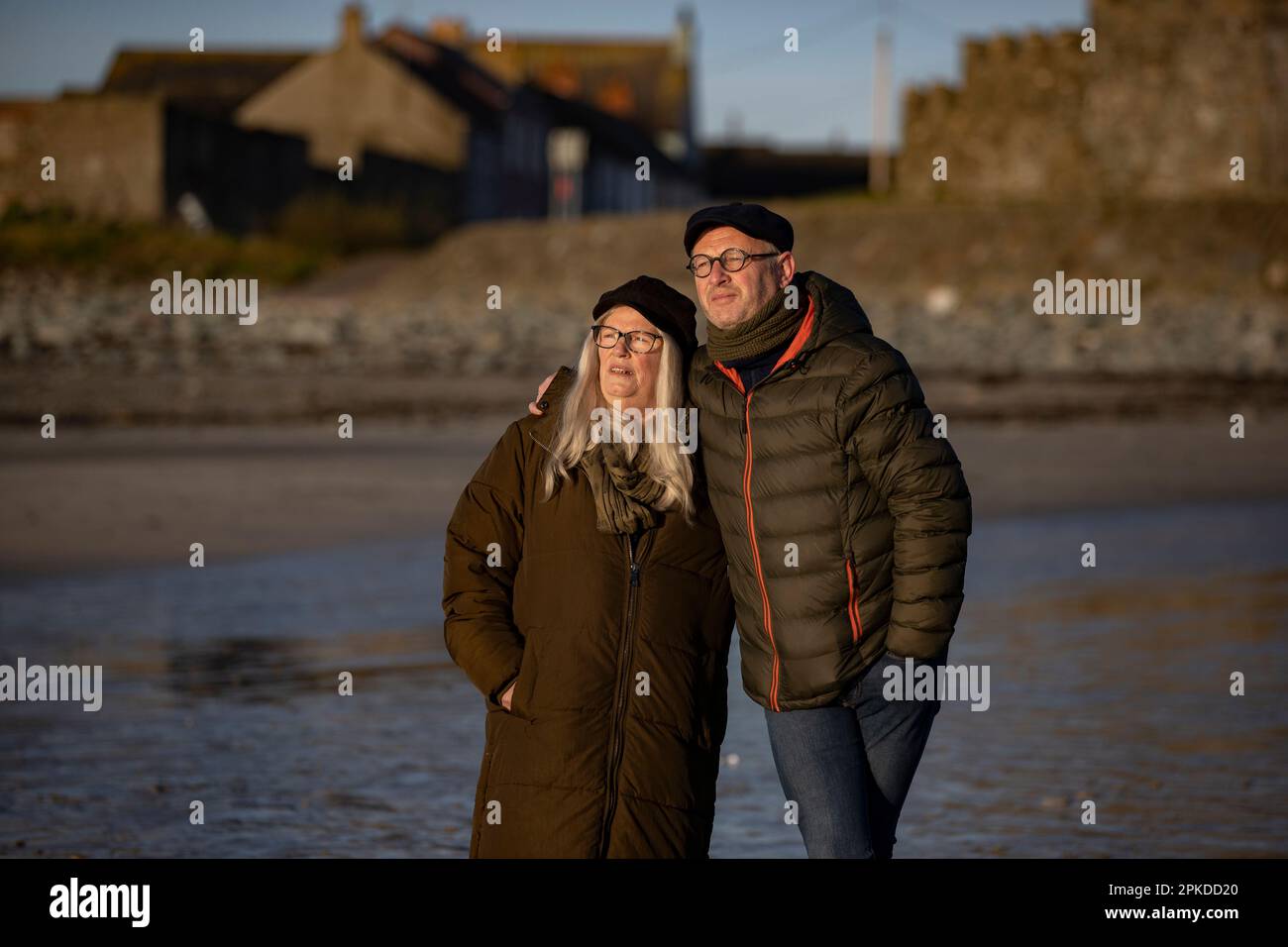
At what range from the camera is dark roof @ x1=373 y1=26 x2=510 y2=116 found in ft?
210

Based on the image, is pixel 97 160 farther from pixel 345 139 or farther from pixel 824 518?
pixel 824 518

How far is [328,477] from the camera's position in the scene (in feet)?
57.5

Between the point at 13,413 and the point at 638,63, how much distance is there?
76.0 metres

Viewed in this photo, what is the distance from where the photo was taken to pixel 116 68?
7650 centimetres

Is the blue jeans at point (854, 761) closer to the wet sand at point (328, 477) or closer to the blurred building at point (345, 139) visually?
the wet sand at point (328, 477)

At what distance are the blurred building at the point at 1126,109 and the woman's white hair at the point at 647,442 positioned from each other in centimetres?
4192

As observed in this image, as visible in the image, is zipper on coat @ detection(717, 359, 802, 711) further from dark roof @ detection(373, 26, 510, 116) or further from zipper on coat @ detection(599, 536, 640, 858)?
dark roof @ detection(373, 26, 510, 116)

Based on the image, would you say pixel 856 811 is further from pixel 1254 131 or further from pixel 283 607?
pixel 1254 131

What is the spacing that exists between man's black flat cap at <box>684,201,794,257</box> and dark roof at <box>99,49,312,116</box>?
2607 inches

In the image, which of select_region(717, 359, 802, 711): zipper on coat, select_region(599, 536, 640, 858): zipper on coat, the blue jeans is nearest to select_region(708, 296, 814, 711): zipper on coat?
select_region(717, 359, 802, 711): zipper on coat

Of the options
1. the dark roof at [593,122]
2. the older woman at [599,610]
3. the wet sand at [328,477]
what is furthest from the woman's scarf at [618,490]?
the dark roof at [593,122]

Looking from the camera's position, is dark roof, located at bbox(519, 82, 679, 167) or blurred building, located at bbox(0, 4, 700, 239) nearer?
blurred building, located at bbox(0, 4, 700, 239)

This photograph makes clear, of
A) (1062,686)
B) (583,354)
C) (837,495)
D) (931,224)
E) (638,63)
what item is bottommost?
(1062,686)


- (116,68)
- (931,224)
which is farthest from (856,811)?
(116,68)
